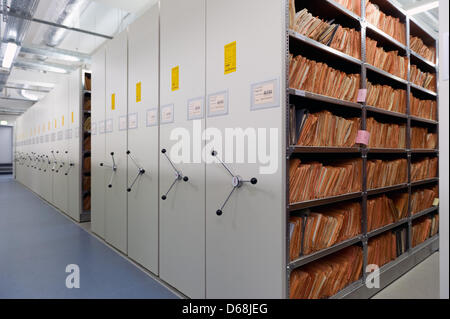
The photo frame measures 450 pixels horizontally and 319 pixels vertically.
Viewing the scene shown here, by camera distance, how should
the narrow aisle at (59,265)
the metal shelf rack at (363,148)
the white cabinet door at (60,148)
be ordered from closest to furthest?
the metal shelf rack at (363,148)
the narrow aisle at (59,265)
the white cabinet door at (60,148)

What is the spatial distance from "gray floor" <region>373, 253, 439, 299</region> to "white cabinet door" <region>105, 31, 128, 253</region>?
97.9 inches

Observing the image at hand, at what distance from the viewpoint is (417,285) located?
2.33 m

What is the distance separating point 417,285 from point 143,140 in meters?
2.71

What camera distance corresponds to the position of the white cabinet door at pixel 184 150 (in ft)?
6.46

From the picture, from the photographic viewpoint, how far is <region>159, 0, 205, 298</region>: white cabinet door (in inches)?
77.5

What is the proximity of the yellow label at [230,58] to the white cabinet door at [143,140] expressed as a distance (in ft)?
2.83

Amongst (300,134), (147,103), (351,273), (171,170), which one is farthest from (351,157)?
(147,103)

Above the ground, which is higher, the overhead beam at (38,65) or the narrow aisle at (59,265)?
the overhead beam at (38,65)

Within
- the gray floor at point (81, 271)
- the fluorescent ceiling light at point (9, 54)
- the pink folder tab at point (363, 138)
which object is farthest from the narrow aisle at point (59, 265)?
the fluorescent ceiling light at point (9, 54)

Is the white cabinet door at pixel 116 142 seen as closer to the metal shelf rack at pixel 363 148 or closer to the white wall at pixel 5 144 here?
the metal shelf rack at pixel 363 148

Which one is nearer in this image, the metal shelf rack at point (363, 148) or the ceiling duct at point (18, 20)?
the metal shelf rack at point (363, 148)

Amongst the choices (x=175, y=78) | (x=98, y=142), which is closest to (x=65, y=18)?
(x=98, y=142)

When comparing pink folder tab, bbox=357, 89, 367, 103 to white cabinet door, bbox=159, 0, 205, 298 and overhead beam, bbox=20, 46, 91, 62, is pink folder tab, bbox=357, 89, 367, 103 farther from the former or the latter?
overhead beam, bbox=20, 46, 91, 62

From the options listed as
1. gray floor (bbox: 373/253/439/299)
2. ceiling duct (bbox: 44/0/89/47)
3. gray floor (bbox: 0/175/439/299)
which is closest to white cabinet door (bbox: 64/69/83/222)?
gray floor (bbox: 0/175/439/299)
